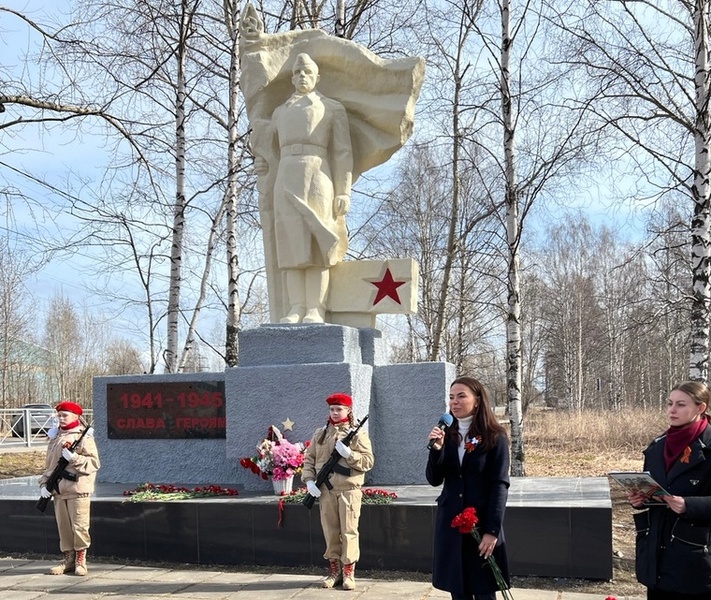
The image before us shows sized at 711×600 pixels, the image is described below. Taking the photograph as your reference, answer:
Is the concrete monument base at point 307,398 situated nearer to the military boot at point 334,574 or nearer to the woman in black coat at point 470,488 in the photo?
the military boot at point 334,574

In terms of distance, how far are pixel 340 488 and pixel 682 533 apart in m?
2.39

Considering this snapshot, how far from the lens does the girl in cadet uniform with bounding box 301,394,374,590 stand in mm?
5031

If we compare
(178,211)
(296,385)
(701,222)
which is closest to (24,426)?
(178,211)

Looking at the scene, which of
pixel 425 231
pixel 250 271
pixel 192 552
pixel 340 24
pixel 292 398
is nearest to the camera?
pixel 192 552

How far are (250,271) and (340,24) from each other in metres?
6.09

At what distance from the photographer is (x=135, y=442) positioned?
7547mm

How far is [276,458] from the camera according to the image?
6219 mm

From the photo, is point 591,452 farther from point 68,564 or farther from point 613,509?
point 68,564

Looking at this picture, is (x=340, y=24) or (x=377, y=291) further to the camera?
(x=340, y=24)

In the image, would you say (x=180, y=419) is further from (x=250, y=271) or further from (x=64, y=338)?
(x=64, y=338)

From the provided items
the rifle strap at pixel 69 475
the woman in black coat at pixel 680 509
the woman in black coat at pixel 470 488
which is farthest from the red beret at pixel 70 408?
the woman in black coat at pixel 680 509

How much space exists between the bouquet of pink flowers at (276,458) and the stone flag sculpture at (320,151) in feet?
3.90

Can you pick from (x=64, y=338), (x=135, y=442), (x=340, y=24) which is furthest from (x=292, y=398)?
(x=64, y=338)

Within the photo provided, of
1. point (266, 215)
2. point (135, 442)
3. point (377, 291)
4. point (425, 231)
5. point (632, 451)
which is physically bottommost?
point (632, 451)
